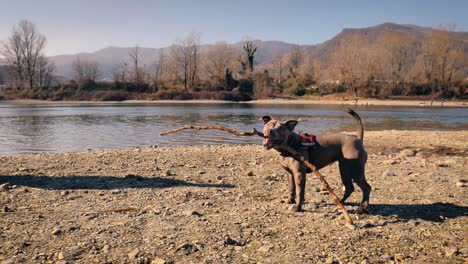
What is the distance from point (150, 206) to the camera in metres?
6.57

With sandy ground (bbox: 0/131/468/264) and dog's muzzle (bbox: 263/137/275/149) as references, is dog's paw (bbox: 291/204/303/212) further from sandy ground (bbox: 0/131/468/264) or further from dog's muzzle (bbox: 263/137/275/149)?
dog's muzzle (bbox: 263/137/275/149)

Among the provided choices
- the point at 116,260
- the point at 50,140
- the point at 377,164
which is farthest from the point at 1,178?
the point at 50,140

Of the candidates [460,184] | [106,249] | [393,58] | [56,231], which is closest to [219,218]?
[106,249]

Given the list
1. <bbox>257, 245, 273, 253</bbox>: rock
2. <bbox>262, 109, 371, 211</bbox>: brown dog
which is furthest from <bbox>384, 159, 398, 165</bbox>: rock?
<bbox>257, 245, 273, 253</bbox>: rock

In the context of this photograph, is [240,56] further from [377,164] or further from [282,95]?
[377,164]

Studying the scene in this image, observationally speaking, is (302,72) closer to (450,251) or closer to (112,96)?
(112,96)

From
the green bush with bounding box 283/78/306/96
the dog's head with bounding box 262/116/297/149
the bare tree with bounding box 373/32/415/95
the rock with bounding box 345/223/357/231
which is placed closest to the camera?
the rock with bounding box 345/223/357/231

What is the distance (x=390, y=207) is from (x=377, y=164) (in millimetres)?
4470

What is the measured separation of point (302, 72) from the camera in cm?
9325

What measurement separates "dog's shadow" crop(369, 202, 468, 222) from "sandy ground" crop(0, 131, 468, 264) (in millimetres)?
17

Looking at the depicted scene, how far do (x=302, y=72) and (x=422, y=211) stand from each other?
294 ft

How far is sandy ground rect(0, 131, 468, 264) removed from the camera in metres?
4.70

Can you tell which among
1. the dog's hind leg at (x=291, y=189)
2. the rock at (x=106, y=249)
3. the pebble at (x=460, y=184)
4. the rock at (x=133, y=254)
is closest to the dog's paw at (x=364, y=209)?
the dog's hind leg at (x=291, y=189)

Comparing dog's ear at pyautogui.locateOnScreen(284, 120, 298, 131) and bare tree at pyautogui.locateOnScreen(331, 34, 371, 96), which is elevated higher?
bare tree at pyautogui.locateOnScreen(331, 34, 371, 96)
